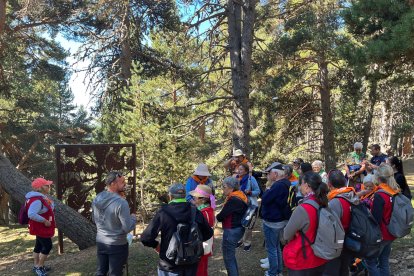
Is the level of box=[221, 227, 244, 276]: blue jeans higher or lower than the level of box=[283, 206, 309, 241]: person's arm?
lower

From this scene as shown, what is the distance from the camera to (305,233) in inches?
134

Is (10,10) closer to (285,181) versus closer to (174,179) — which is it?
(174,179)

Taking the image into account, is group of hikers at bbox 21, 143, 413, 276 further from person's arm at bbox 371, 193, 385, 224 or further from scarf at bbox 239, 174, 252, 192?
scarf at bbox 239, 174, 252, 192

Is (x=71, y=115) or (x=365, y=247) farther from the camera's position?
(x=71, y=115)

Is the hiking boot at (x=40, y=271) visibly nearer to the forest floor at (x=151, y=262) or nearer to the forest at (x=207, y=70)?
the forest floor at (x=151, y=262)

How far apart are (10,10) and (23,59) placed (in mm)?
1913

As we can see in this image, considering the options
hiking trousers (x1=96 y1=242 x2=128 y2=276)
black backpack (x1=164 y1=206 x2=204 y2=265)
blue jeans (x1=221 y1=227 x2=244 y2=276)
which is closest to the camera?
black backpack (x1=164 y1=206 x2=204 y2=265)

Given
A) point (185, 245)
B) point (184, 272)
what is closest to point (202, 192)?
point (185, 245)

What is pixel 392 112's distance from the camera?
17.9 meters

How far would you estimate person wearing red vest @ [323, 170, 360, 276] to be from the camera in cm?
371

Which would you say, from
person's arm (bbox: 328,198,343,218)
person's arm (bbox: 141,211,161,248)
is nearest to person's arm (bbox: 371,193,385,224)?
person's arm (bbox: 328,198,343,218)

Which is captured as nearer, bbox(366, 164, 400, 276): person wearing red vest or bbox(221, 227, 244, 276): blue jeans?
bbox(366, 164, 400, 276): person wearing red vest

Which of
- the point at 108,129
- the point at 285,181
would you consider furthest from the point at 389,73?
the point at 108,129

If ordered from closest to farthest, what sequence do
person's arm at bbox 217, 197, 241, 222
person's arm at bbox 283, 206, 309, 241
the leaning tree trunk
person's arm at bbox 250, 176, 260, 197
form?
person's arm at bbox 283, 206, 309, 241 < person's arm at bbox 217, 197, 241, 222 < person's arm at bbox 250, 176, 260, 197 < the leaning tree trunk
